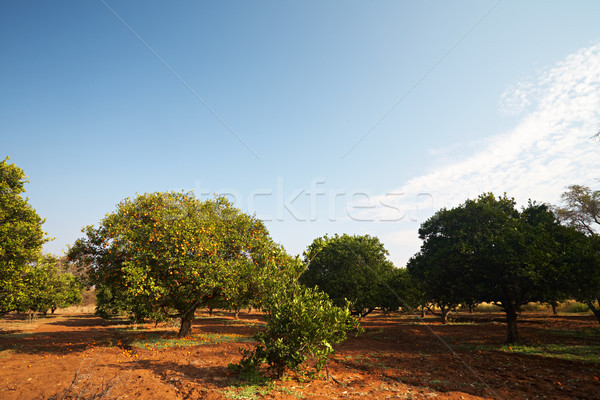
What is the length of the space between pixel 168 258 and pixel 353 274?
20545mm

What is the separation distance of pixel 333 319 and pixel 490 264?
1422 cm

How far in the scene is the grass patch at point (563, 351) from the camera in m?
13.6

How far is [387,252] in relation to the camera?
34.8 m

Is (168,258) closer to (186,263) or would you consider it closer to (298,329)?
(186,263)

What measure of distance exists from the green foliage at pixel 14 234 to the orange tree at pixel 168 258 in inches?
136

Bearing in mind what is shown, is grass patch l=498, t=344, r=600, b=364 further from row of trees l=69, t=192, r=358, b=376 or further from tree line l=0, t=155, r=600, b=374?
row of trees l=69, t=192, r=358, b=376

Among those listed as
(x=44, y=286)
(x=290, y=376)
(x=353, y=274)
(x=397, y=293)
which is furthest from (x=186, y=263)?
(x=397, y=293)

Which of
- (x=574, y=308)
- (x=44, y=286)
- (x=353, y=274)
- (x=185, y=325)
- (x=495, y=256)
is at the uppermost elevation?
(x=495, y=256)

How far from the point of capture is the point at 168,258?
52.5 feet

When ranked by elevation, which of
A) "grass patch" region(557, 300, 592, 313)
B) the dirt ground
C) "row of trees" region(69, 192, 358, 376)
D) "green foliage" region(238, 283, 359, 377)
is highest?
"row of trees" region(69, 192, 358, 376)

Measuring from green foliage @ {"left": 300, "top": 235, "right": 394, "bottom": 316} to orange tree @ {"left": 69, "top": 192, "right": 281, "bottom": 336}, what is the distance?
40.3 feet

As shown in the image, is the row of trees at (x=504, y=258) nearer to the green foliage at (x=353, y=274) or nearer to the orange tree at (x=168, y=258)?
the orange tree at (x=168, y=258)

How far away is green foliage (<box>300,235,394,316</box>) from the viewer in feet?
98.7

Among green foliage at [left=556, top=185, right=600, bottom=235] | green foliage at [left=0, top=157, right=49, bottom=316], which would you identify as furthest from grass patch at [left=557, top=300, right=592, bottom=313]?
green foliage at [left=0, top=157, right=49, bottom=316]
